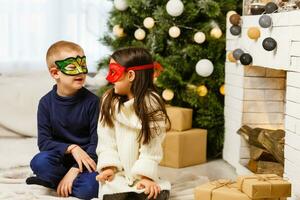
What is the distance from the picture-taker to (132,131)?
6.11ft

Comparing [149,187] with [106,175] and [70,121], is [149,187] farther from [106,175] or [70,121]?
[70,121]

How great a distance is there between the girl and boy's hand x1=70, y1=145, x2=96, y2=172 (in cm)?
13

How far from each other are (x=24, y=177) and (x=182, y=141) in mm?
740

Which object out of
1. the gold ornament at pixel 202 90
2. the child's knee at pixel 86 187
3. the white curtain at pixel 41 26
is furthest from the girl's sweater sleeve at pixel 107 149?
the white curtain at pixel 41 26

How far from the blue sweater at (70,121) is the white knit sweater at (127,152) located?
0.15 meters

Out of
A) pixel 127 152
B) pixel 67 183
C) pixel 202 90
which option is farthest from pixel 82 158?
pixel 202 90

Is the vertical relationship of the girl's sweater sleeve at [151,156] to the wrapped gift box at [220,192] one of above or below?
above

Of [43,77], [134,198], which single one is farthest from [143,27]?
[134,198]

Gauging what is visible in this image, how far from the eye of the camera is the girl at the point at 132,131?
1.81 metres

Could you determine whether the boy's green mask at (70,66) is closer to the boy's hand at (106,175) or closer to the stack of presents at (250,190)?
the boy's hand at (106,175)

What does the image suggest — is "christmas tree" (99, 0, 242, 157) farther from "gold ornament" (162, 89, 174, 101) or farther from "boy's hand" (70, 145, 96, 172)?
"boy's hand" (70, 145, 96, 172)

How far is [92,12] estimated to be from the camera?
3.15 metres

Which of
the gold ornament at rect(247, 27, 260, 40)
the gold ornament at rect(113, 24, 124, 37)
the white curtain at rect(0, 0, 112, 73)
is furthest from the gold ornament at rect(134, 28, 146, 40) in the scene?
the gold ornament at rect(247, 27, 260, 40)

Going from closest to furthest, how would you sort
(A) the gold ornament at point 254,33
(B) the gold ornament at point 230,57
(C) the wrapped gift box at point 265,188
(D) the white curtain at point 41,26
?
(C) the wrapped gift box at point 265,188, (A) the gold ornament at point 254,33, (B) the gold ornament at point 230,57, (D) the white curtain at point 41,26
